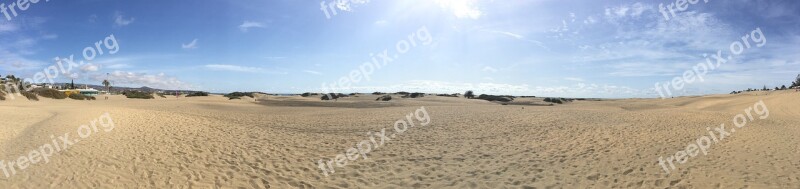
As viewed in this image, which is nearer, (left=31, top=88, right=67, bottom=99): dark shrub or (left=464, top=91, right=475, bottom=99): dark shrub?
(left=31, top=88, right=67, bottom=99): dark shrub

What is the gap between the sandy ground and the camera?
12.6 m

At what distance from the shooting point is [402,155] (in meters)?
17.7

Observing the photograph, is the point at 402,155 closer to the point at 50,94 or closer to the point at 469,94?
the point at 50,94

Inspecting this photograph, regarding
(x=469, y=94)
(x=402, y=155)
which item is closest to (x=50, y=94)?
(x=402, y=155)

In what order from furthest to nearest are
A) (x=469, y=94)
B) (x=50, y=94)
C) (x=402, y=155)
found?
(x=469, y=94) → (x=50, y=94) → (x=402, y=155)

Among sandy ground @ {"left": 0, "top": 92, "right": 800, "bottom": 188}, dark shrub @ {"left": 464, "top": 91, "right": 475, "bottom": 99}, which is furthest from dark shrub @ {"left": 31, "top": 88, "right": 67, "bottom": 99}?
dark shrub @ {"left": 464, "top": 91, "right": 475, "bottom": 99}

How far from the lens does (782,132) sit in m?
20.7

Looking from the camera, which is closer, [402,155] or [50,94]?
[402,155]

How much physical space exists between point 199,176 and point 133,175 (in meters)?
1.81

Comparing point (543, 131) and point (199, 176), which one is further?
point (543, 131)

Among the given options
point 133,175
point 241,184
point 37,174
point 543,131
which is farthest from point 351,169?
point 543,131

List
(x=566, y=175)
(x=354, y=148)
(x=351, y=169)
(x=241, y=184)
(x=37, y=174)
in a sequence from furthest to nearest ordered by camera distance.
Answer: (x=354, y=148) → (x=351, y=169) → (x=566, y=175) → (x=241, y=184) → (x=37, y=174)

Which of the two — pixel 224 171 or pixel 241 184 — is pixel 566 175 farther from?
pixel 224 171

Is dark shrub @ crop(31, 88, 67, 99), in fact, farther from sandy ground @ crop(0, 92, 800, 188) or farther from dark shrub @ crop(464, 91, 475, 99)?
dark shrub @ crop(464, 91, 475, 99)
